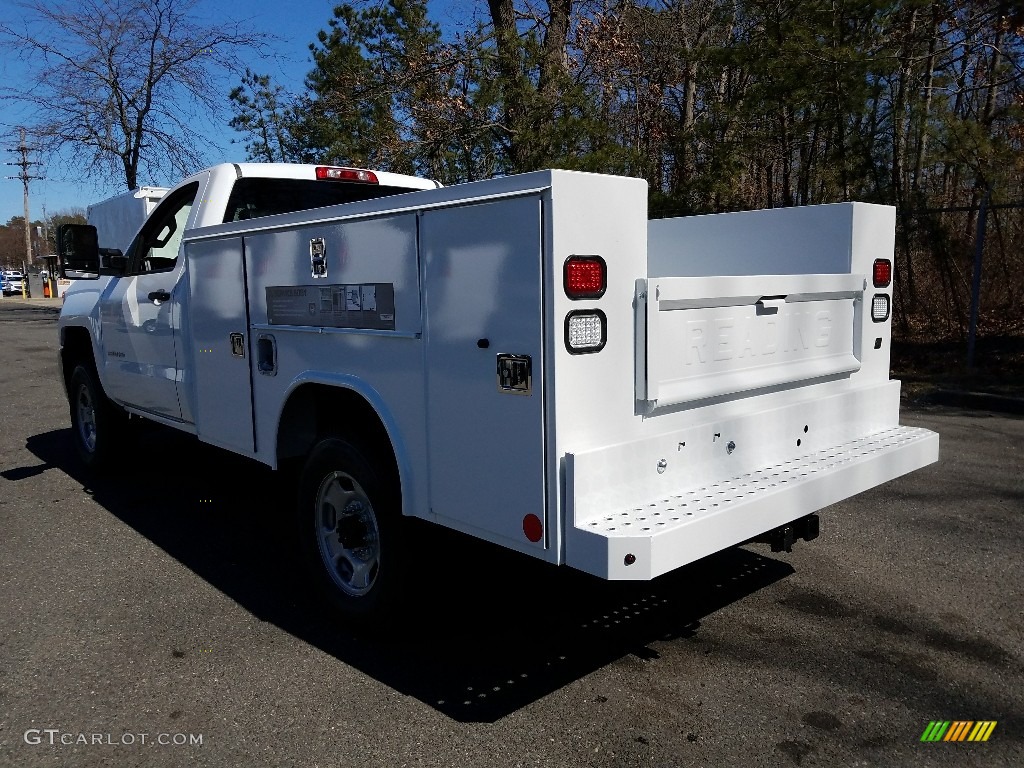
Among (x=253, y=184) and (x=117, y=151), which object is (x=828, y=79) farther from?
(x=117, y=151)

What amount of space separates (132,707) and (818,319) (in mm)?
3354

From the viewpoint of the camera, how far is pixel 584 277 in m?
2.82

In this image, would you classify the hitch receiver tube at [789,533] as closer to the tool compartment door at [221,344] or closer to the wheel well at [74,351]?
the tool compartment door at [221,344]

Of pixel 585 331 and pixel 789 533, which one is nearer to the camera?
pixel 585 331

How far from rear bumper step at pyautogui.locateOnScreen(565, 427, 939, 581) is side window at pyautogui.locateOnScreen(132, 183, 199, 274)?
3854 millimetres

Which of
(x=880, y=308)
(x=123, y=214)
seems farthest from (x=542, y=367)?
(x=123, y=214)

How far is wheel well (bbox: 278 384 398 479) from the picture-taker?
373cm

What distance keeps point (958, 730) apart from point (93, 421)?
6500 millimetres

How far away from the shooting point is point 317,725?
3197mm

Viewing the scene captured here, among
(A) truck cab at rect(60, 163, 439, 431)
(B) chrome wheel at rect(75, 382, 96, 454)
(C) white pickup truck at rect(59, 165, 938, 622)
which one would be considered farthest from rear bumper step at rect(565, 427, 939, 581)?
(B) chrome wheel at rect(75, 382, 96, 454)

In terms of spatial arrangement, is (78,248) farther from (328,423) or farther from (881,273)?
(881,273)

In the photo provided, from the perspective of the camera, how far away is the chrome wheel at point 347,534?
12.6 feet

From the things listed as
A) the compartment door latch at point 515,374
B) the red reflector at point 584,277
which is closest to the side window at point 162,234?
the compartment door latch at point 515,374

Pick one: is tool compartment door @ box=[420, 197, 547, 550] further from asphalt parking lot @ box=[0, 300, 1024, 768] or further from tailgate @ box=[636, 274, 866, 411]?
asphalt parking lot @ box=[0, 300, 1024, 768]
